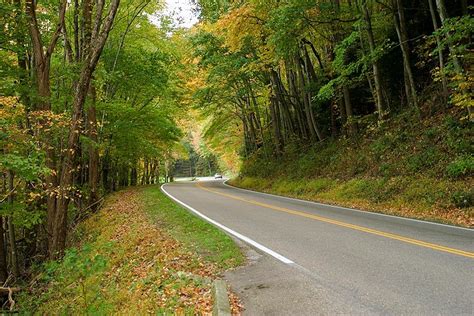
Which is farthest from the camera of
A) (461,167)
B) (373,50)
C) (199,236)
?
(373,50)

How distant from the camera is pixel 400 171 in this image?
1443 cm

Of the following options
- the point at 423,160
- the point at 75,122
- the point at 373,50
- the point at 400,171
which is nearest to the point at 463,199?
the point at 423,160

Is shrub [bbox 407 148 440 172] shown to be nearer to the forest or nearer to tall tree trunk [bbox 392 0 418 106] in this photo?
the forest

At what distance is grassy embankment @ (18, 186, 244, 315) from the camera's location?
5.97 m

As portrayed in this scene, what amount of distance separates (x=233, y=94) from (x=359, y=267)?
964 inches

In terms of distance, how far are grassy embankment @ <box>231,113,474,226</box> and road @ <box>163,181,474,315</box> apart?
5.61ft

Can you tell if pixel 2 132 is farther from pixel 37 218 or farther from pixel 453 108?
pixel 453 108

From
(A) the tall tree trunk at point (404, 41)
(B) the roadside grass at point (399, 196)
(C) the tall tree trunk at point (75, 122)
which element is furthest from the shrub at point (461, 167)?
(C) the tall tree trunk at point (75, 122)

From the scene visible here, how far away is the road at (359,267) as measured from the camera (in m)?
4.85

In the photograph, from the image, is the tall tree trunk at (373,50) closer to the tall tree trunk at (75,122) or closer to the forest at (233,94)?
the forest at (233,94)

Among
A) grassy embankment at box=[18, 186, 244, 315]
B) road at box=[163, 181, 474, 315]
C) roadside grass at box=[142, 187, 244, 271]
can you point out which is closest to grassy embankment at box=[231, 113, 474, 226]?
road at box=[163, 181, 474, 315]

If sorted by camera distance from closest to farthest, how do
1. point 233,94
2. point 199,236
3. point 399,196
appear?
1. point 199,236
2. point 399,196
3. point 233,94

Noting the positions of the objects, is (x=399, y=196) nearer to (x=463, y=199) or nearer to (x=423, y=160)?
(x=423, y=160)

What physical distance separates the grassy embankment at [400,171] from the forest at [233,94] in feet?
0.22
